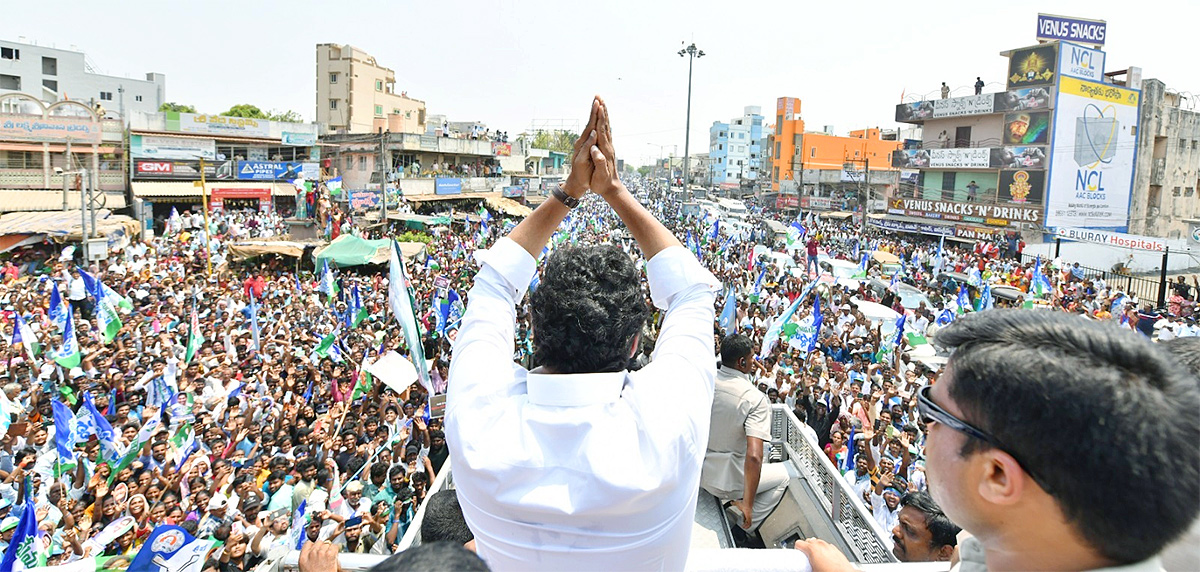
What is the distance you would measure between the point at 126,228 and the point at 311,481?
63.4ft

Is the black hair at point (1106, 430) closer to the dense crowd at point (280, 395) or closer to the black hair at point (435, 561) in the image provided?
the black hair at point (435, 561)

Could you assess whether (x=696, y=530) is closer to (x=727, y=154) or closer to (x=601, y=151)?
(x=601, y=151)

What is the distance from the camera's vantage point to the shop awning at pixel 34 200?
26.2 meters

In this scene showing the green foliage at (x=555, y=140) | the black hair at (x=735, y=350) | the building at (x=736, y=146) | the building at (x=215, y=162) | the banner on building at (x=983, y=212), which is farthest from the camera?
the building at (x=736, y=146)

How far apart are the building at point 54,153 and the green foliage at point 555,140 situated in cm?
6580

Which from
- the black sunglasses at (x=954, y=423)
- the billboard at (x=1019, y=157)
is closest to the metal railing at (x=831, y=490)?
the black sunglasses at (x=954, y=423)

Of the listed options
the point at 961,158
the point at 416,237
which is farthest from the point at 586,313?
the point at 961,158

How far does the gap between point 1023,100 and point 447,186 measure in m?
29.7

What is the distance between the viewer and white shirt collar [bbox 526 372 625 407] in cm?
132

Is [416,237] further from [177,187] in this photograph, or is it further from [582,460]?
[582,460]

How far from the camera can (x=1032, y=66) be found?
34.4 meters

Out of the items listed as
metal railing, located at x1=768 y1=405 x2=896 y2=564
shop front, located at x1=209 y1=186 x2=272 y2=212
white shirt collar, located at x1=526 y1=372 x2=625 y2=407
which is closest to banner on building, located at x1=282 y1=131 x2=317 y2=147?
shop front, located at x1=209 y1=186 x2=272 y2=212

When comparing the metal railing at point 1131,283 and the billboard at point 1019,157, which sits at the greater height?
the billboard at point 1019,157

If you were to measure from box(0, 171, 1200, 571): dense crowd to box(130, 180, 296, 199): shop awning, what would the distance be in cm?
1394
